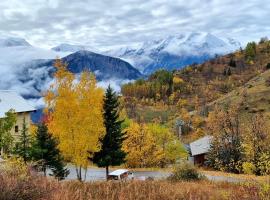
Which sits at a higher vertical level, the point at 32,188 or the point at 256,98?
the point at 256,98

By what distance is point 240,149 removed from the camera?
53938 millimetres

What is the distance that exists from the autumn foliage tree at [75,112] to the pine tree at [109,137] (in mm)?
7780

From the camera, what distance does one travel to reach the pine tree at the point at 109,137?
45.8 meters

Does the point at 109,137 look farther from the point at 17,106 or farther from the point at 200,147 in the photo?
the point at 200,147

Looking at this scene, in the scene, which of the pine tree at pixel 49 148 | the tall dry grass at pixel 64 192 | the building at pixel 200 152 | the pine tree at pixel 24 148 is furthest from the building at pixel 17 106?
the tall dry grass at pixel 64 192

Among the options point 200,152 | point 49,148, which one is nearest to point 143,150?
point 200,152

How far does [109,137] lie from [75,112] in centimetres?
1087

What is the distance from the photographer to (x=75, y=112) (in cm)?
3594

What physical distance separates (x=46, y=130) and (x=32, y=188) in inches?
1418

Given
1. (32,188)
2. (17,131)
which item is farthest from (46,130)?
(32,188)

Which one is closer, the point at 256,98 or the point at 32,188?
the point at 32,188

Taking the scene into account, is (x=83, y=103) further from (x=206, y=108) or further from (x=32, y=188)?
A: (x=206, y=108)

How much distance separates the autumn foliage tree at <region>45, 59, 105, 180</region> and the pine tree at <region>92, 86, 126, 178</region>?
25.5 feet

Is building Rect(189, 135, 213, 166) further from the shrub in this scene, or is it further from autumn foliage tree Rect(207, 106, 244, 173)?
the shrub
